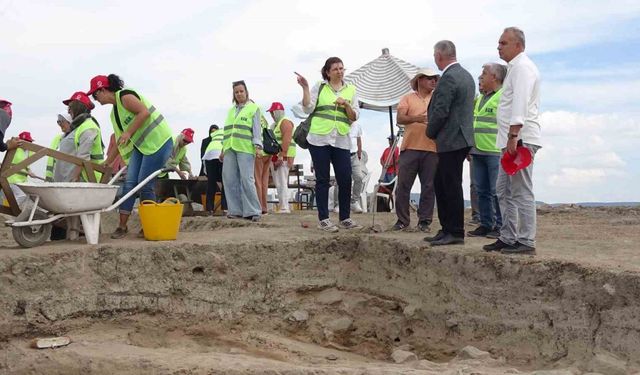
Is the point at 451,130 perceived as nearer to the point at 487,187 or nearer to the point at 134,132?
the point at 487,187

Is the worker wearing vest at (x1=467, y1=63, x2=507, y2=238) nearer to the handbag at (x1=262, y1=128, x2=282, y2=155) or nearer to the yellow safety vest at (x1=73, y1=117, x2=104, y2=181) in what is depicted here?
the handbag at (x1=262, y1=128, x2=282, y2=155)

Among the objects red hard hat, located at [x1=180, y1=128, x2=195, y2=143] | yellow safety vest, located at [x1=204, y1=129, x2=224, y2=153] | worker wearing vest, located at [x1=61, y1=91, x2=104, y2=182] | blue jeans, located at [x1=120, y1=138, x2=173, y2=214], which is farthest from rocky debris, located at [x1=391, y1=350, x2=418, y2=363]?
red hard hat, located at [x1=180, y1=128, x2=195, y2=143]

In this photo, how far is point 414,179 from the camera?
7.45 m

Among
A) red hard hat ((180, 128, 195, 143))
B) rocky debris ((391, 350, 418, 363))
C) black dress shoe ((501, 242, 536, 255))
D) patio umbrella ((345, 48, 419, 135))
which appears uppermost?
patio umbrella ((345, 48, 419, 135))

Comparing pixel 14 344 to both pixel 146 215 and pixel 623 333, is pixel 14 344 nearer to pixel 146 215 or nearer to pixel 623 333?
pixel 146 215

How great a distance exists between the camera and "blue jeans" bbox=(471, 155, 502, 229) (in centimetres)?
704

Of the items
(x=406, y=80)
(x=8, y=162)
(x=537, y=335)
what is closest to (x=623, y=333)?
(x=537, y=335)

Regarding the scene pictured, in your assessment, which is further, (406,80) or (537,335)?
(406,80)

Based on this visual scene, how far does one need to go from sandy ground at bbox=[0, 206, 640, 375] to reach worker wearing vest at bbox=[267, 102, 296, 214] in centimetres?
348

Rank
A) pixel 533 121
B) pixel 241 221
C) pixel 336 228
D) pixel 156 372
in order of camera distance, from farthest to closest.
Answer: pixel 241 221, pixel 336 228, pixel 533 121, pixel 156 372

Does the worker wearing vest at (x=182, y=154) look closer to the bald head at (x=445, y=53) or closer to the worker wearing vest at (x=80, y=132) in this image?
the worker wearing vest at (x=80, y=132)

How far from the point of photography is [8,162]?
6.69 m

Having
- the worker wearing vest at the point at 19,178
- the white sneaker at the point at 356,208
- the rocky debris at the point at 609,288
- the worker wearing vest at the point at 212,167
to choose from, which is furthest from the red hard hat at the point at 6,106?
the rocky debris at the point at 609,288

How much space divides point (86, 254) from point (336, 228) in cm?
259
